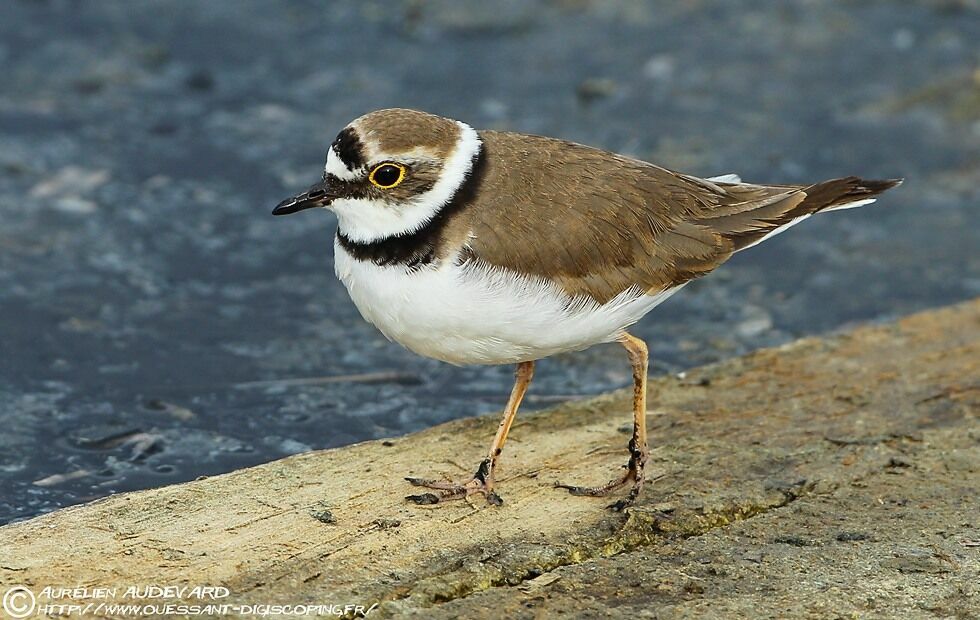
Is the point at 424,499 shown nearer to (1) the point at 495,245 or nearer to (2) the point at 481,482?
(2) the point at 481,482

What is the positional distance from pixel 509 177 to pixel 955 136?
5885 millimetres

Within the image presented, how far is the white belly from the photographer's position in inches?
201

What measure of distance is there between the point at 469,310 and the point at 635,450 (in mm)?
1039

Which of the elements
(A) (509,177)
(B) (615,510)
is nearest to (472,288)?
(A) (509,177)

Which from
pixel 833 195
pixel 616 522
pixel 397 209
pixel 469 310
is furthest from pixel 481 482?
pixel 833 195

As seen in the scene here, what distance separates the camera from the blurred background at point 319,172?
682cm

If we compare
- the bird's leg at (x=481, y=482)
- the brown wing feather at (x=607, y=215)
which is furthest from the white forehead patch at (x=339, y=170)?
the bird's leg at (x=481, y=482)

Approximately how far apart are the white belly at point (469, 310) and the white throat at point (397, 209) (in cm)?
13

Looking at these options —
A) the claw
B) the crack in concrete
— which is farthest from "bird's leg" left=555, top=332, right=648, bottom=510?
the claw

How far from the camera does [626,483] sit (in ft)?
18.1

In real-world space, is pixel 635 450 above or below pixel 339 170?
below

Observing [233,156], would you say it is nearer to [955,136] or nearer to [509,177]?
[509,177]

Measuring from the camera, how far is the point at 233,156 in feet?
31.7

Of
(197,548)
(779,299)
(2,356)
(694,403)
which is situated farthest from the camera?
(779,299)
